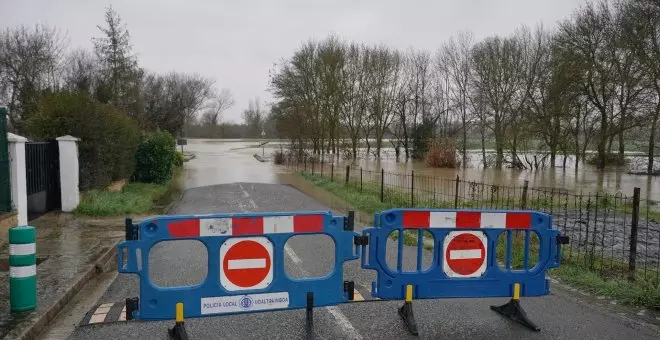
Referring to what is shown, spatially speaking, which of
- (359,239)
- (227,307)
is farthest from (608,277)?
(227,307)

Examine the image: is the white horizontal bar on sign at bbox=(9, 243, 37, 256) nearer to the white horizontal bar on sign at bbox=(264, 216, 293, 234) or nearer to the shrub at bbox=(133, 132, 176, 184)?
the white horizontal bar on sign at bbox=(264, 216, 293, 234)

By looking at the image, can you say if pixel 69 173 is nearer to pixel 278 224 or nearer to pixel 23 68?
pixel 278 224

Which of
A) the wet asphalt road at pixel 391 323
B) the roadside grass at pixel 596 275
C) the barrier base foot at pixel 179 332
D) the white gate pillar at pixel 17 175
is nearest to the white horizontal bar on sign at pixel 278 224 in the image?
the wet asphalt road at pixel 391 323

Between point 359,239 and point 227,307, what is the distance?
1394mm

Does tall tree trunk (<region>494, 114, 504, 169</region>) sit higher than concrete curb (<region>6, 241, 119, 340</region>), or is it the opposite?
tall tree trunk (<region>494, 114, 504, 169</region>)

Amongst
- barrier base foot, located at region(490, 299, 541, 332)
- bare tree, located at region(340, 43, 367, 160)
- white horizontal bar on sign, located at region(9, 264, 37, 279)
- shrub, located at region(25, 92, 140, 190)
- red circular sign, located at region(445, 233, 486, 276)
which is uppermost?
bare tree, located at region(340, 43, 367, 160)

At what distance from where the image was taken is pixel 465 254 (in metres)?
5.30

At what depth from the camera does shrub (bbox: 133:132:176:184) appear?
20.2 metres

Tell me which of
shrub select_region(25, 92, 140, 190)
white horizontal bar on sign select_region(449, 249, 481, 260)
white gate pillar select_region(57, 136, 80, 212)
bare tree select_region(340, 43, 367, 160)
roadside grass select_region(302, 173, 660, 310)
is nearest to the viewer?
white horizontal bar on sign select_region(449, 249, 481, 260)

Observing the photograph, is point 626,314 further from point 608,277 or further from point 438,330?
point 438,330

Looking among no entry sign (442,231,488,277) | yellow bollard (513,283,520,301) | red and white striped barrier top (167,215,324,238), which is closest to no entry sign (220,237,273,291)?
red and white striped barrier top (167,215,324,238)

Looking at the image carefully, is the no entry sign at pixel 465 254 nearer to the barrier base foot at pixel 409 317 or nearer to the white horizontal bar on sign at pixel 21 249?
the barrier base foot at pixel 409 317

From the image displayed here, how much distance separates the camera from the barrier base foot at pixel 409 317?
4.93 m

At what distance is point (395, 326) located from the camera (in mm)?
5066
